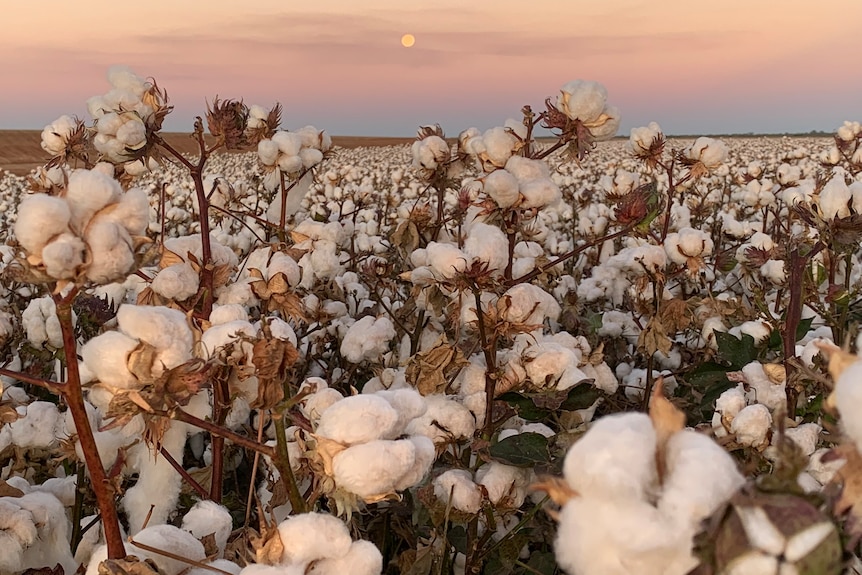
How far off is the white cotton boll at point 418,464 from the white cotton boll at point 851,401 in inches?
21.1

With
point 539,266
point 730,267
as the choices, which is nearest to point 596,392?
point 539,266

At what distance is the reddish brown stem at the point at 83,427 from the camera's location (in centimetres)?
81

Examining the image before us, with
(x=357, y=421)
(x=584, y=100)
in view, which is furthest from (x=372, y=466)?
(x=584, y=100)

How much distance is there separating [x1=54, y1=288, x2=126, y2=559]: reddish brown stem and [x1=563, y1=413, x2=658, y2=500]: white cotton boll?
0.55 meters

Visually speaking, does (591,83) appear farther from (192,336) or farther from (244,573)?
(244,573)

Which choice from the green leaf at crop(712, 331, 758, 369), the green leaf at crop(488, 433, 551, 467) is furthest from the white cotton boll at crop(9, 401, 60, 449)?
the green leaf at crop(712, 331, 758, 369)

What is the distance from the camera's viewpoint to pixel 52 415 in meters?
1.52

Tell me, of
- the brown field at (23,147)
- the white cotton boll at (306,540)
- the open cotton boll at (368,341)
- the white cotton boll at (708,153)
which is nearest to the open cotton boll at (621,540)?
the white cotton boll at (306,540)

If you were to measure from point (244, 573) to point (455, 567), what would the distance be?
908mm

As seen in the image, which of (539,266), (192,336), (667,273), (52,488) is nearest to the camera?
(192,336)

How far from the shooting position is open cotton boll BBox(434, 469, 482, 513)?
1324 mm

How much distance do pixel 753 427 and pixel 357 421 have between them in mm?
725

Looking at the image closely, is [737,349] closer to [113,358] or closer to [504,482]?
[504,482]

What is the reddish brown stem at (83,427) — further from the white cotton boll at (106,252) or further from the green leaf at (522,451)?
the green leaf at (522,451)
